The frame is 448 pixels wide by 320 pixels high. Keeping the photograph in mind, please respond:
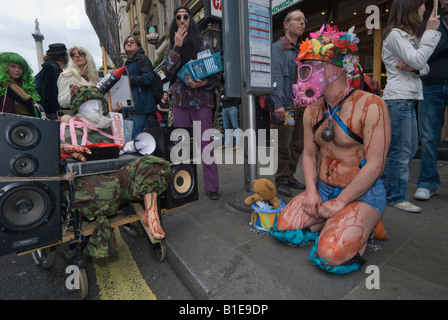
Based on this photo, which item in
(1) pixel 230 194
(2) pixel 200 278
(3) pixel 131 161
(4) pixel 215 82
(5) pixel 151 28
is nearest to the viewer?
(2) pixel 200 278

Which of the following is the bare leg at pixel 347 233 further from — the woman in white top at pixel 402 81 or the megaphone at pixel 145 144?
the megaphone at pixel 145 144

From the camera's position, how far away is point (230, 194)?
11.8ft

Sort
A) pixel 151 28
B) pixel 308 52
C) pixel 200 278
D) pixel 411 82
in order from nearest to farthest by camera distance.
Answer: pixel 200 278 → pixel 308 52 → pixel 411 82 → pixel 151 28

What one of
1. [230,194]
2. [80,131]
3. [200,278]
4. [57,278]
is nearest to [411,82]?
[230,194]

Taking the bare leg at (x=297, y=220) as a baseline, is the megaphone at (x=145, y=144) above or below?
above

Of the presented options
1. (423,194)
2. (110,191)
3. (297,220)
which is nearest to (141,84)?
(110,191)

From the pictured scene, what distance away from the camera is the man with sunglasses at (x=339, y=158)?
176 cm

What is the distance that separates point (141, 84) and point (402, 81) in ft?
11.1

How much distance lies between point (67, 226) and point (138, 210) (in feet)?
1.71

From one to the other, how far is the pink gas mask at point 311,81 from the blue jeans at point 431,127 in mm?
1931

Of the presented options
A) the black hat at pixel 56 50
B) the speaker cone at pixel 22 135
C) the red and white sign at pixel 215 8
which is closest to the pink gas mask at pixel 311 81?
the speaker cone at pixel 22 135

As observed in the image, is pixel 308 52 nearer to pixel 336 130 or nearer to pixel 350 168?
pixel 336 130

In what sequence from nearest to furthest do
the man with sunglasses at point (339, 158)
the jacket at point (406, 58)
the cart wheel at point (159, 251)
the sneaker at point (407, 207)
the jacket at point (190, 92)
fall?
1. the man with sunglasses at point (339, 158)
2. the cart wheel at point (159, 251)
3. the jacket at point (406, 58)
4. the sneaker at point (407, 207)
5. the jacket at point (190, 92)

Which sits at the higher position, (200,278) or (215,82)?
(215,82)
